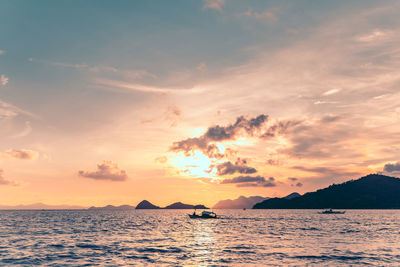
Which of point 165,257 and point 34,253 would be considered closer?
point 165,257

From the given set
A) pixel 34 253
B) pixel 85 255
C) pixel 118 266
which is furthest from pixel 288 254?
pixel 34 253

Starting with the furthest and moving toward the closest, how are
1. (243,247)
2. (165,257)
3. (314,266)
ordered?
(243,247) → (165,257) → (314,266)

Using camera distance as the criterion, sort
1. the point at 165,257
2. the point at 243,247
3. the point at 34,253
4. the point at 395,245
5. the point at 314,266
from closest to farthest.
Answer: the point at 314,266 → the point at 165,257 → the point at 34,253 → the point at 243,247 → the point at 395,245

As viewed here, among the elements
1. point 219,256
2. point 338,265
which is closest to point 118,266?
point 219,256

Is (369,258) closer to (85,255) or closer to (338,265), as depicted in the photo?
(338,265)

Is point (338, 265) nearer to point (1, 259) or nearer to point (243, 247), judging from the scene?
point (243, 247)

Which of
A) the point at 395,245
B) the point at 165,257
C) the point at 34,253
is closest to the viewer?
the point at 165,257

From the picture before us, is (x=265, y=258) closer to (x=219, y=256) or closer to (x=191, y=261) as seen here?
(x=219, y=256)

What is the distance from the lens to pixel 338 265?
158 feet

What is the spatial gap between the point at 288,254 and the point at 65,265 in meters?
36.3

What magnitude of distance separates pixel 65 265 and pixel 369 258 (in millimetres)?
48428

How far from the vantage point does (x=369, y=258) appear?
54594 millimetres

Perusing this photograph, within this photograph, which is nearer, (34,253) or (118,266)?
(118,266)

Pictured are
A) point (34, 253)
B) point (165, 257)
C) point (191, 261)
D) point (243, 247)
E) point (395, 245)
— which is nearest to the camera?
point (191, 261)
